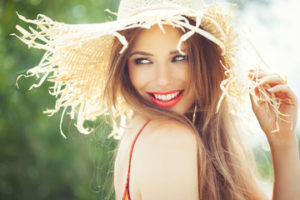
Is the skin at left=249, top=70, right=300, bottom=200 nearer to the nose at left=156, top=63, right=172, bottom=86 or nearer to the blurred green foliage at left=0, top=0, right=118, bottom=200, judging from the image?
the nose at left=156, top=63, right=172, bottom=86

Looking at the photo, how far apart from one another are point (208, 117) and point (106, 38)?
2.23 ft

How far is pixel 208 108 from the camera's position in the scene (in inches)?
71.8

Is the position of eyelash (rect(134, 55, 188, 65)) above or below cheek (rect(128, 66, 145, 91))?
above

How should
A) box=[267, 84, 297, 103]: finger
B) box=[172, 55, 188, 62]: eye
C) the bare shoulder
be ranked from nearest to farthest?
1. the bare shoulder
2. box=[267, 84, 297, 103]: finger
3. box=[172, 55, 188, 62]: eye

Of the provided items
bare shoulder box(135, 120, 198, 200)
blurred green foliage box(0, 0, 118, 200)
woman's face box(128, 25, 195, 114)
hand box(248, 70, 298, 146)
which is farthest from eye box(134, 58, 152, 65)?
blurred green foliage box(0, 0, 118, 200)

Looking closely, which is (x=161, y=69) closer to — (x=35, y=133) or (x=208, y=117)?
(x=208, y=117)

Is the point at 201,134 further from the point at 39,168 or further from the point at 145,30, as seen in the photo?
the point at 39,168

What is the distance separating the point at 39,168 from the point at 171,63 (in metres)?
3.08

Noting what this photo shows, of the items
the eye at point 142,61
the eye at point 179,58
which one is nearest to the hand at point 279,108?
the eye at point 179,58

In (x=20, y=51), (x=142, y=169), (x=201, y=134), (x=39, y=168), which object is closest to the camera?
(x=142, y=169)

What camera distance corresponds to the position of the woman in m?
1.54

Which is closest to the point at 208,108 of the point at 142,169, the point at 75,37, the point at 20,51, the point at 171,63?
the point at 171,63

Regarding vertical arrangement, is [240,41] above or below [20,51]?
below

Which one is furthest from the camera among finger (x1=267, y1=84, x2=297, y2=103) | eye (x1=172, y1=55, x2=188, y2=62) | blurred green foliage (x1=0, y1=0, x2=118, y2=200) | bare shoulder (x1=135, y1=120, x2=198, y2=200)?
blurred green foliage (x1=0, y1=0, x2=118, y2=200)
